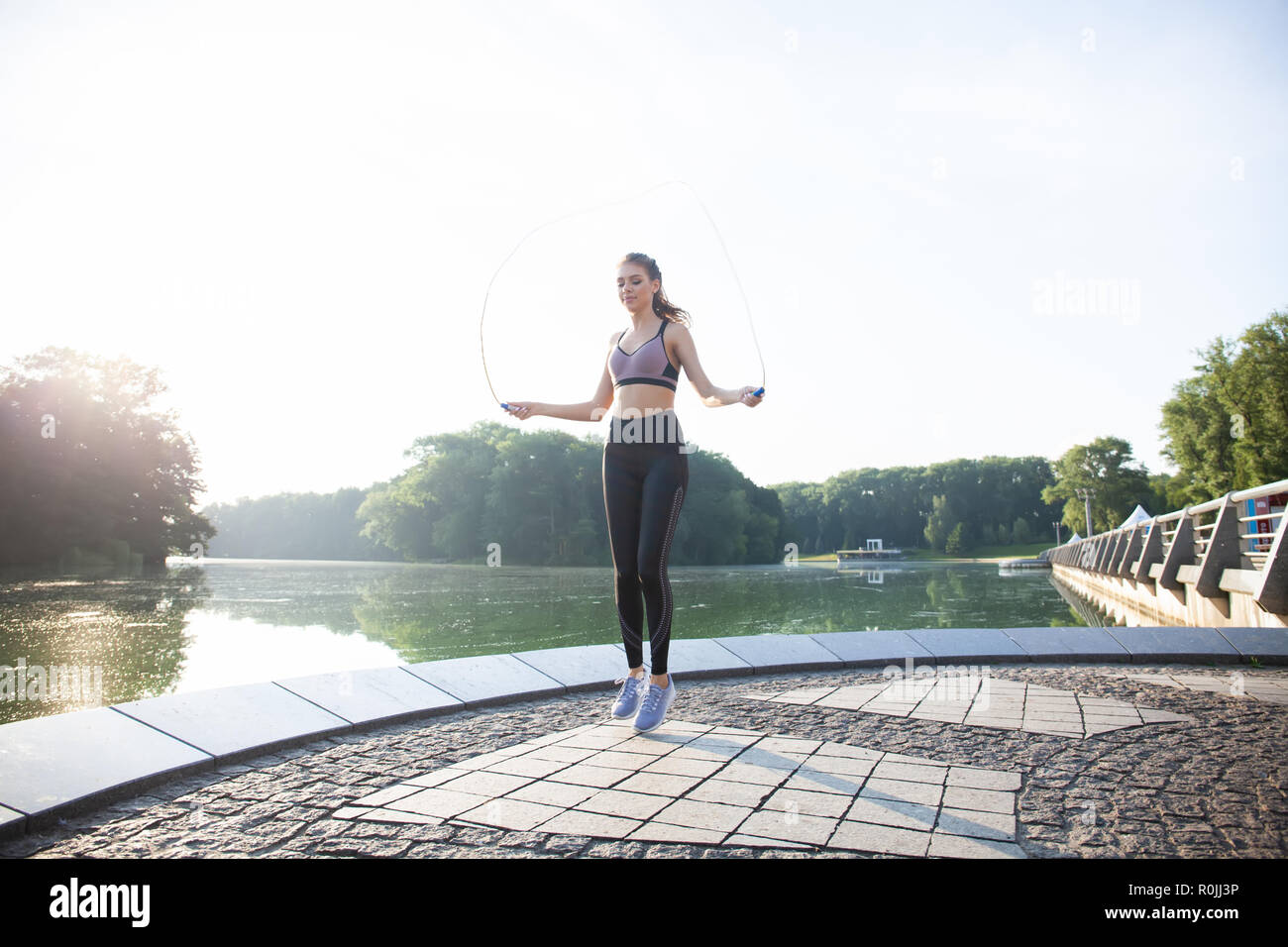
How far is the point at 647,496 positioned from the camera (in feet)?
10.9

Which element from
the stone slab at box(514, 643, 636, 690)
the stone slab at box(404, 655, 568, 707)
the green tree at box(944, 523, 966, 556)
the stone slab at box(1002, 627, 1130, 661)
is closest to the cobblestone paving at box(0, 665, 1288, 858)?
the stone slab at box(404, 655, 568, 707)

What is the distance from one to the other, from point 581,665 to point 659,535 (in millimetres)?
1559

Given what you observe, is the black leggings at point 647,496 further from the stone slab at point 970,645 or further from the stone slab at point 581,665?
the stone slab at point 970,645

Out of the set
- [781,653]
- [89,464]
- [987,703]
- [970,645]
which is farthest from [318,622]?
[89,464]

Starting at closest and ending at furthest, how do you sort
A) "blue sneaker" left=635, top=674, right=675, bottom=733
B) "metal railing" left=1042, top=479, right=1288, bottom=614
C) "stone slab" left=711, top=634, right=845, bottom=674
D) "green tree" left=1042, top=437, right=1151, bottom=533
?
1. "blue sneaker" left=635, top=674, right=675, bottom=733
2. "stone slab" left=711, top=634, right=845, bottom=674
3. "metal railing" left=1042, top=479, right=1288, bottom=614
4. "green tree" left=1042, top=437, right=1151, bottom=533

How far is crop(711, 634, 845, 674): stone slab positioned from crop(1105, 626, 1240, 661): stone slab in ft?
6.53

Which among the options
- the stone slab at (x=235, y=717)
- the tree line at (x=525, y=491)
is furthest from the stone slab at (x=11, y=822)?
the tree line at (x=525, y=491)

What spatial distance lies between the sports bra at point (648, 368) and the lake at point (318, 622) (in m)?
3.30

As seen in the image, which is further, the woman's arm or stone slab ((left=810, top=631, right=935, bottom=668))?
stone slab ((left=810, top=631, right=935, bottom=668))

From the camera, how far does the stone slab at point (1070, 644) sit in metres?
5.10

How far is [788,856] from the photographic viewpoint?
5.79 ft

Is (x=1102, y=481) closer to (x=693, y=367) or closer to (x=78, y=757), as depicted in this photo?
(x=693, y=367)

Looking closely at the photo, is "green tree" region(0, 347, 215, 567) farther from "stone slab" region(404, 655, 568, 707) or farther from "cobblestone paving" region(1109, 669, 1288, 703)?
"cobblestone paving" region(1109, 669, 1288, 703)

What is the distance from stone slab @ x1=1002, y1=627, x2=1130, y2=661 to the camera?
5102mm
